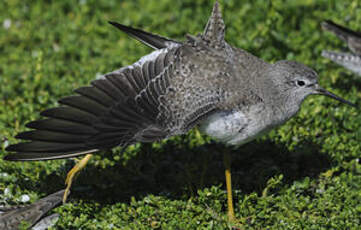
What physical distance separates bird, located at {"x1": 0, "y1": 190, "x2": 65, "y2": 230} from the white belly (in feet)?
5.87

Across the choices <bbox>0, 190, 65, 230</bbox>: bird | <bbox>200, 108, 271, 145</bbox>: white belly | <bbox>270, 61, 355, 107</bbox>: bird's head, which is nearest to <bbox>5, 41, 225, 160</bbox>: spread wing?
<bbox>200, 108, 271, 145</bbox>: white belly

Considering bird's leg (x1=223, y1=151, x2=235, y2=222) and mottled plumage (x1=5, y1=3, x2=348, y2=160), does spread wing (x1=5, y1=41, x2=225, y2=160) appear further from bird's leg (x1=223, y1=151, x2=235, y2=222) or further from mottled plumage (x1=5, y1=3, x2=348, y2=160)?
bird's leg (x1=223, y1=151, x2=235, y2=222)

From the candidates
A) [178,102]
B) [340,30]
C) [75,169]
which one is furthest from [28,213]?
[340,30]

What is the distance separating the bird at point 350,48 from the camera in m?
7.89

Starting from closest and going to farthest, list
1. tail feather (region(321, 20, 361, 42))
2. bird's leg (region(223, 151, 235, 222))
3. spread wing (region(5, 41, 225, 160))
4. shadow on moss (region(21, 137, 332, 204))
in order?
1. spread wing (region(5, 41, 225, 160))
2. bird's leg (region(223, 151, 235, 222))
3. shadow on moss (region(21, 137, 332, 204))
4. tail feather (region(321, 20, 361, 42))

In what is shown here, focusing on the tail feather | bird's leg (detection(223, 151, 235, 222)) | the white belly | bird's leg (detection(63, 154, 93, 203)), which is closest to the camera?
the white belly

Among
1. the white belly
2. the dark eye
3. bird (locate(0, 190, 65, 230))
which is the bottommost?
bird (locate(0, 190, 65, 230))

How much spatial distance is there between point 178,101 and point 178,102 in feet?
0.04

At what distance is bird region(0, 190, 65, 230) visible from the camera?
18.3 ft

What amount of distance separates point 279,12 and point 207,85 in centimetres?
351

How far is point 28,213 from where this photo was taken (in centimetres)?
568

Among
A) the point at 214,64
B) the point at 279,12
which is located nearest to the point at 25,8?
the point at 279,12

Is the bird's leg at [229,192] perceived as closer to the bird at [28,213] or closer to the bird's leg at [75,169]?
the bird's leg at [75,169]

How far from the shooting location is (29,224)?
18.0 ft
